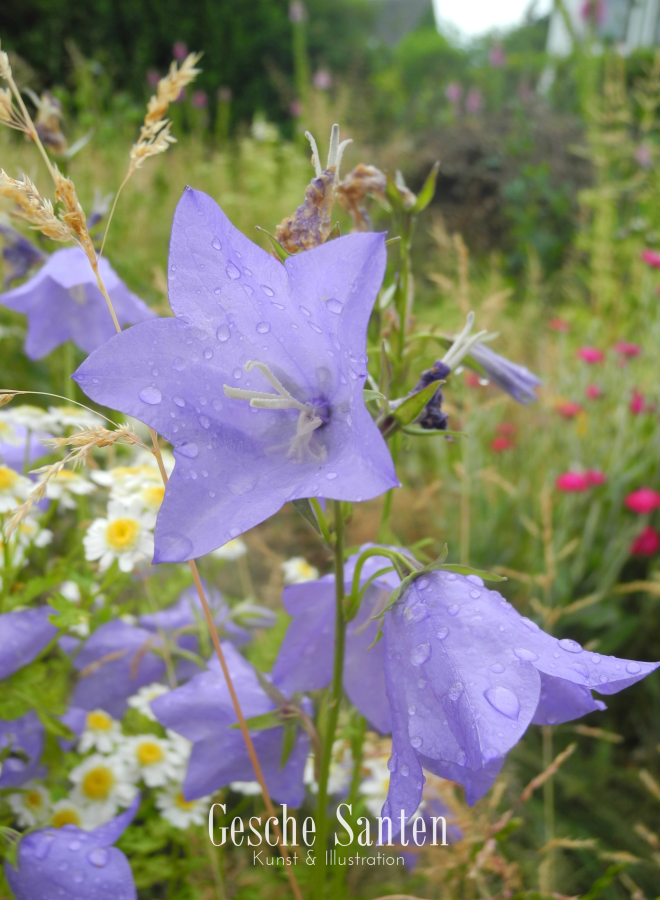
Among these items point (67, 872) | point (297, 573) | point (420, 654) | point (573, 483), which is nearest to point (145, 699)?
point (67, 872)

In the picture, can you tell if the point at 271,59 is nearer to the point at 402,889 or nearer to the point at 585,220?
the point at 585,220

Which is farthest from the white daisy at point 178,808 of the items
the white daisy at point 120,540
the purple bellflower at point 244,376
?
the purple bellflower at point 244,376

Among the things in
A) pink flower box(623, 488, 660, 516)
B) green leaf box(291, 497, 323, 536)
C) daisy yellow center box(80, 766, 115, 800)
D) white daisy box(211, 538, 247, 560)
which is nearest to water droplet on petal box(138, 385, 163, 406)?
green leaf box(291, 497, 323, 536)

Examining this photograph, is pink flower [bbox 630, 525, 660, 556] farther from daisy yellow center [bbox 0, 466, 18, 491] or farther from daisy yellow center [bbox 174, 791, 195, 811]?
A: daisy yellow center [bbox 0, 466, 18, 491]

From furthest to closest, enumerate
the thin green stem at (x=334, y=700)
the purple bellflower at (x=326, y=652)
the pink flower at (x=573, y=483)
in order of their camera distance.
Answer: the pink flower at (x=573, y=483), the purple bellflower at (x=326, y=652), the thin green stem at (x=334, y=700)

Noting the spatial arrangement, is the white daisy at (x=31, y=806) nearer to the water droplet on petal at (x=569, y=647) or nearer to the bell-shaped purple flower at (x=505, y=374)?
the water droplet on petal at (x=569, y=647)

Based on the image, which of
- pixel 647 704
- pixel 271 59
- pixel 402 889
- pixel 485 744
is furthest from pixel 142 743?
pixel 271 59
